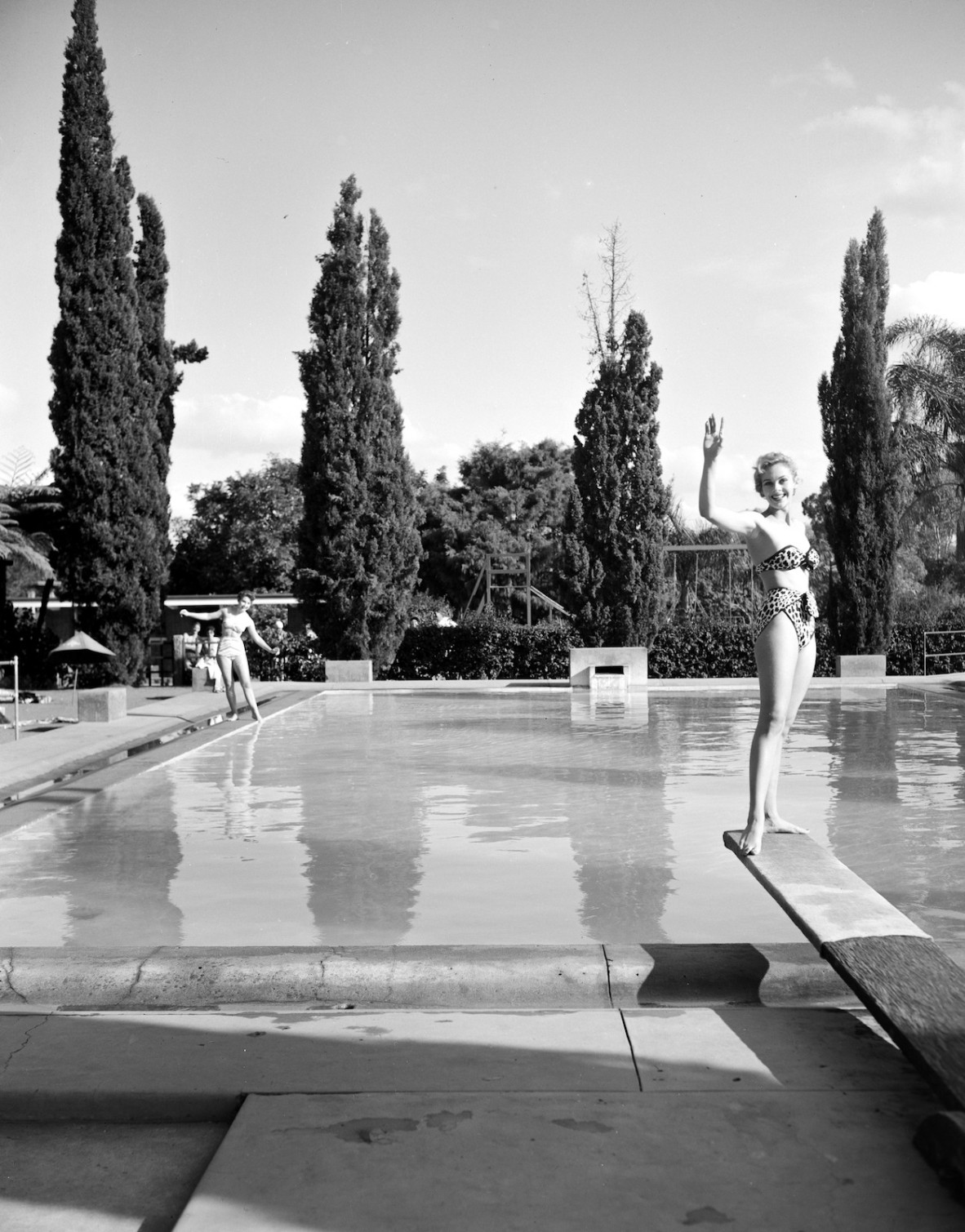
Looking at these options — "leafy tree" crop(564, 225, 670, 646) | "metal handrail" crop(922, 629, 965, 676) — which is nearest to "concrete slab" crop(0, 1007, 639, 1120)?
"leafy tree" crop(564, 225, 670, 646)

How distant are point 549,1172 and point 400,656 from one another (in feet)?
73.8

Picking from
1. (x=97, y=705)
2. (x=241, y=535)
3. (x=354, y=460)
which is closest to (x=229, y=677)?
(x=97, y=705)

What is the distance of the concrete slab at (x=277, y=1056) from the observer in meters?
3.17

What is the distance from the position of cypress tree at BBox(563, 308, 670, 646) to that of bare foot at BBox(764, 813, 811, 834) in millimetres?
18476

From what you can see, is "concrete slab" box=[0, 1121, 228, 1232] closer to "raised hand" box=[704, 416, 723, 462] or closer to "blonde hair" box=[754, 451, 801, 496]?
"raised hand" box=[704, 416, 723, 462]

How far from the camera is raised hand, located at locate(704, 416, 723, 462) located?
5.26 meters

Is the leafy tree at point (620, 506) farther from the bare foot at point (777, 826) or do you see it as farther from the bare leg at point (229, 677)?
the bare foot at point (777, 826)

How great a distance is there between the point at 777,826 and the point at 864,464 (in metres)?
21.0

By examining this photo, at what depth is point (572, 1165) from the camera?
8.96 feet

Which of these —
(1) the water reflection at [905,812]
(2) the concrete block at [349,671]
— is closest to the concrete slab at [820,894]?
(1) the water reflection at [905,812]

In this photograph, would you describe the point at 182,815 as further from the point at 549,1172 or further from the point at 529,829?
the point at 549,1172

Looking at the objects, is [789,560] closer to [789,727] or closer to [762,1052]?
[789,727]

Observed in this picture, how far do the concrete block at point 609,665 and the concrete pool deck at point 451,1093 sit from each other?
17900mm

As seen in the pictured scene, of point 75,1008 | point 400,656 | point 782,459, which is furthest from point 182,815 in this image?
point 400,656
